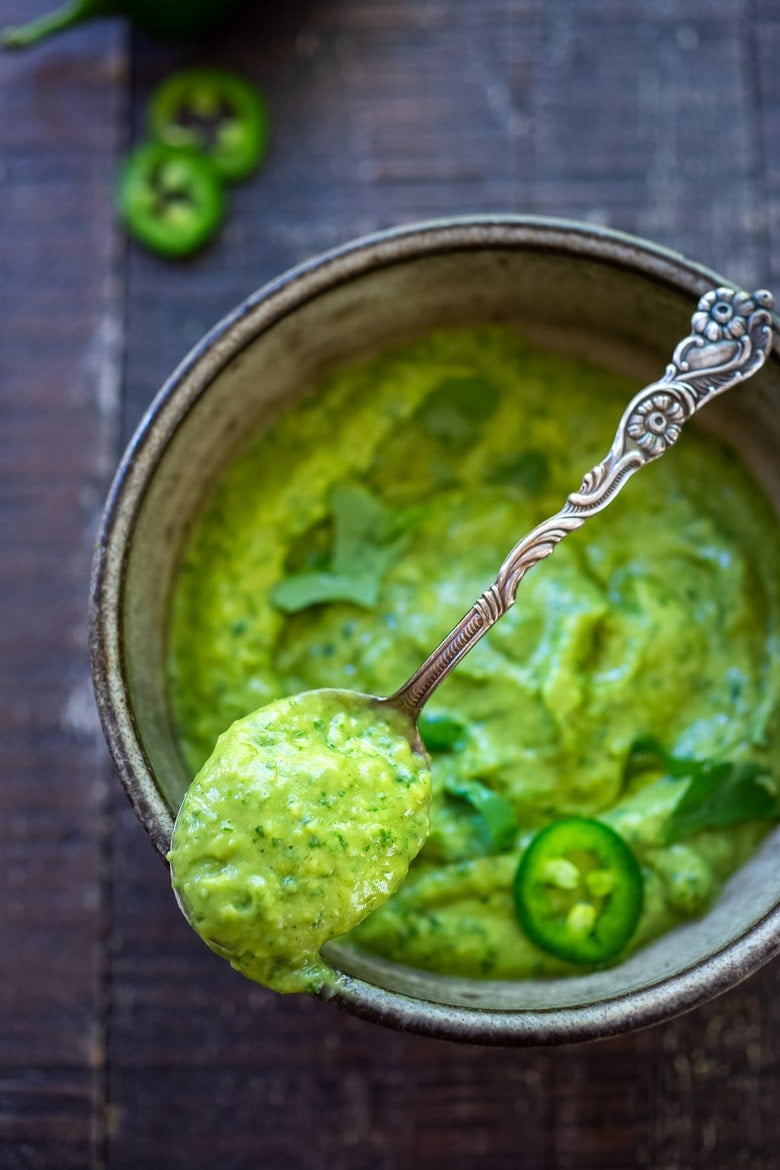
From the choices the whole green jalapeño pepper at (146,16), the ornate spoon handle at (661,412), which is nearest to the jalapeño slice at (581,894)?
the ornate spoon handle at (661,412)

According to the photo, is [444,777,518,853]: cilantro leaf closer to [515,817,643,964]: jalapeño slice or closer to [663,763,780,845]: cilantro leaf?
[515,817,643,964]: jalapeño slice

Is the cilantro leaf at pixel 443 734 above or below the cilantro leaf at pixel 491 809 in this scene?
above

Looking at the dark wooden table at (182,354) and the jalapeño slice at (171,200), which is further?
the jalapeño slice at (171,200)

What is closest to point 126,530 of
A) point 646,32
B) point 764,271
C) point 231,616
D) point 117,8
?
point 231,616

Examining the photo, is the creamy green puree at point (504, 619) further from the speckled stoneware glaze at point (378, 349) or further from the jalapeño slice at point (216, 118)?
the jalapeño slice at point (216, 118)

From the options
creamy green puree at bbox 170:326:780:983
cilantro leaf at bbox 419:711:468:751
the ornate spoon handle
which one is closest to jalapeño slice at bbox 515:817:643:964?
creamy green puree at bbox 170:326:780:983

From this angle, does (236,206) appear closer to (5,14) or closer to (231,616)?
(5,14)
